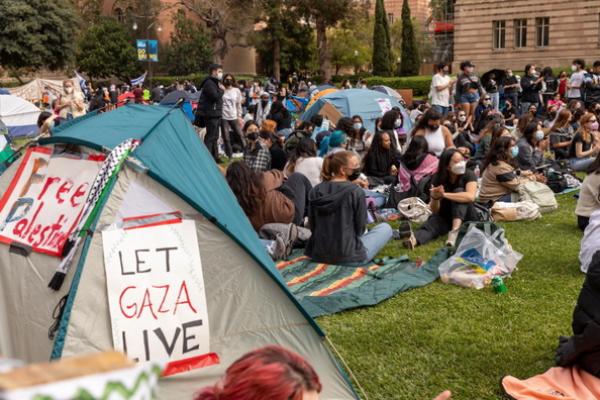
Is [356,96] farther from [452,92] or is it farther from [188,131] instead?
[188,131]

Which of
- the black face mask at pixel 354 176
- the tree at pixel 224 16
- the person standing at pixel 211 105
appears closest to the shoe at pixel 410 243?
the black face mask at pixel 354 176

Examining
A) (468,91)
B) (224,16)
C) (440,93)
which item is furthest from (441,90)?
(224,16)

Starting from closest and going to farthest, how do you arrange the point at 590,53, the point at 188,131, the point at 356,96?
1. the point at 188,131
2. the point at 356,96
3. the point at 590,53

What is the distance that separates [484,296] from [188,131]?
279 centimetres

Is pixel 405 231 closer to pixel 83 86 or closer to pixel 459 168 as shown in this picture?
pixel 459 168

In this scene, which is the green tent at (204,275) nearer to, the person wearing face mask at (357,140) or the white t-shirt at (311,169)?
the white t-shirt at (311,169)

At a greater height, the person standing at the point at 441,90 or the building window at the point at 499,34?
the building window at the point at 499,34

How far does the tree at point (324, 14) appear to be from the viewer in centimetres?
4619

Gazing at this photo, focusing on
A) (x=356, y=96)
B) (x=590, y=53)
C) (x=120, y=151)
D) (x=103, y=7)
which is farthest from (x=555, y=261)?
(x=103, y=7)

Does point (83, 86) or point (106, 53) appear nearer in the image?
point (83, 86)

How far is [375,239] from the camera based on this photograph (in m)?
6.83

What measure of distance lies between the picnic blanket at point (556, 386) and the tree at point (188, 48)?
46320 millimetres

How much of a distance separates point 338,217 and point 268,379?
451 cm

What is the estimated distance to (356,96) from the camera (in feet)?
48.9
